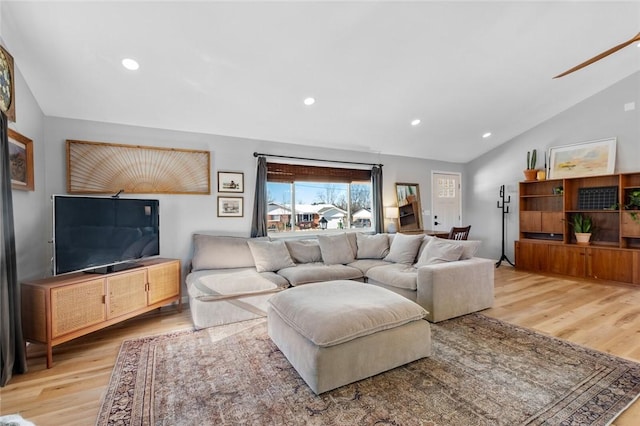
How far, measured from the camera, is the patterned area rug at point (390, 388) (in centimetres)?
174

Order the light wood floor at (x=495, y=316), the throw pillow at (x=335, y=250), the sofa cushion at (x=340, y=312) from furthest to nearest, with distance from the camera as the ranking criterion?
1. the throw pillow at (x=335, y=250)
2. the sofa cushion at (x=340, y=312)
3. the light wood floor at (x=495, y=316)

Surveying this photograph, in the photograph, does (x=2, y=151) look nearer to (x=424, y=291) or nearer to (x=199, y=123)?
(x=199, y=123)

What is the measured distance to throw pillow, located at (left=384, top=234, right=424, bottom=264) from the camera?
13.6 ft

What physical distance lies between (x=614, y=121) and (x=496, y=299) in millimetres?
3834

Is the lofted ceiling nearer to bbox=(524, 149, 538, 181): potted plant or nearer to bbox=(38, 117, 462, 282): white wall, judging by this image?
bbox=(38, 117, 462, 282): white wall

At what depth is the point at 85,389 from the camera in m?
2.06

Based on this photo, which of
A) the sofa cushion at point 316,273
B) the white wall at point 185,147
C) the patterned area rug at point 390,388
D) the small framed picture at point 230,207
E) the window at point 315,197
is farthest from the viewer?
the window at point 315,197

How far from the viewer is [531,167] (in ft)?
19.0

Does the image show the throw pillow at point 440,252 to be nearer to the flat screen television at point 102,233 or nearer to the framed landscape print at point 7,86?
the flat screen television at point 102,233

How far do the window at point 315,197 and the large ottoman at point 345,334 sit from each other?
2.40 meters

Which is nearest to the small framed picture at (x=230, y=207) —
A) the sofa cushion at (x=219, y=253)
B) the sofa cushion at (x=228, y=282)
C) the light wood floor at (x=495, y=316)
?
the sofa cushion at (x=219, y=253)

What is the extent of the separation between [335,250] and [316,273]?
0.74m

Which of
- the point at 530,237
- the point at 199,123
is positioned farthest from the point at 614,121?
the point at 199,123

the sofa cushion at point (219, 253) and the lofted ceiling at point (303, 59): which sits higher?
the lofted ceiling at point (303, 59)
